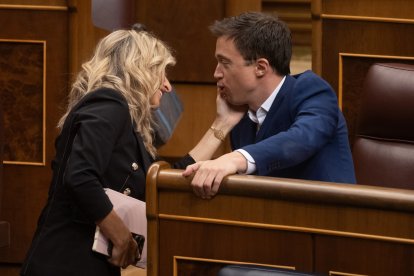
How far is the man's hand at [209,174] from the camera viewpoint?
1224mm

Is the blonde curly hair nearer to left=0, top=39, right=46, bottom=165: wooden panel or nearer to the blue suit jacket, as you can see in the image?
the blue suit jacket

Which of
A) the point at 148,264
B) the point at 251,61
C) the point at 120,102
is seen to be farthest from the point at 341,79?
the point at 148,264

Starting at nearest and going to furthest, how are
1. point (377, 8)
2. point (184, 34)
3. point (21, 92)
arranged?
point (377, 8) → point (21, 92) → point (184, 34)

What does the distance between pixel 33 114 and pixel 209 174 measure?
1.03m

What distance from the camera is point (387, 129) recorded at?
1.73 meters

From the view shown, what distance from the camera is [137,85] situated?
1.46 meters

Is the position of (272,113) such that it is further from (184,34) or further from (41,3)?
(184,34)

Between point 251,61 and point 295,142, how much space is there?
0.20 m

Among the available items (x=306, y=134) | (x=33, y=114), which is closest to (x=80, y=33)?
(x=33, y=114)

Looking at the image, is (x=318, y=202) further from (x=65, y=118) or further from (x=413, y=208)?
(x=65, y=118)

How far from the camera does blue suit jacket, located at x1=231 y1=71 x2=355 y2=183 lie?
1311mm

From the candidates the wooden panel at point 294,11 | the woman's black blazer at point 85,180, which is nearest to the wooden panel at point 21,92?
the woman's black blazer at point 85,180

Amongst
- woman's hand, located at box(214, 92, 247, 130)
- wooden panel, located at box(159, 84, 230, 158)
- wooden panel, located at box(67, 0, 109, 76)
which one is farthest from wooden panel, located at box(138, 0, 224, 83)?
woman's hand, located at box(214, 92, 247, 130)

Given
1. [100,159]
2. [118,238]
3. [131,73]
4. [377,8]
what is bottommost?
[118,238]
